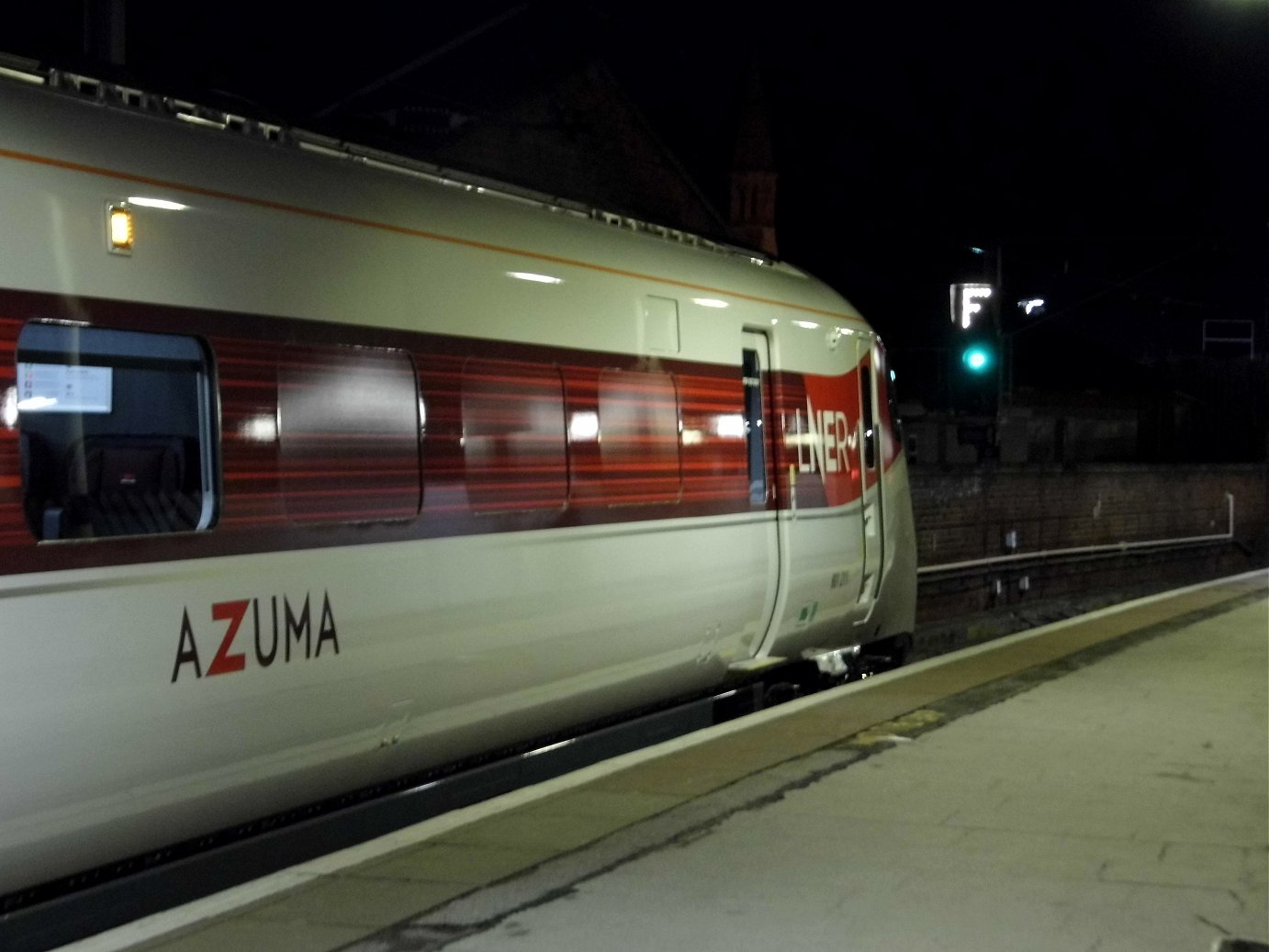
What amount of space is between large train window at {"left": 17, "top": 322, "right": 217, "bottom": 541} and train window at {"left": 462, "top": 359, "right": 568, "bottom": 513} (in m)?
1.64

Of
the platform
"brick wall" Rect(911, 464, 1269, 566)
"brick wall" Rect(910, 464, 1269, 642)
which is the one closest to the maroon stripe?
the platform

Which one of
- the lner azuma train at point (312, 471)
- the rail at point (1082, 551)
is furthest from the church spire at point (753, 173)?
the lner azuma train at point (312, 471)

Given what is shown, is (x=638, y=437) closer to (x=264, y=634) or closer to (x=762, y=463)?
(x=762, y=463)

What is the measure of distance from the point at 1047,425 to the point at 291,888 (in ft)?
166

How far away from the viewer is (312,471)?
6.42 metres

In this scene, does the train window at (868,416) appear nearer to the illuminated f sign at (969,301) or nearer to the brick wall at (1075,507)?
the illuminated f sign at (969,301)

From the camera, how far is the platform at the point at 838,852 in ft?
17.8

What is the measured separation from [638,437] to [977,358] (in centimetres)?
1168

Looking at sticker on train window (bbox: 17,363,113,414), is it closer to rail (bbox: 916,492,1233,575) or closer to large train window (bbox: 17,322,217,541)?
large train window (bbox: 17,322,217,541)

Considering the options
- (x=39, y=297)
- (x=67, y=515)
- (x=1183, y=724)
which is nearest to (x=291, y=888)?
(x=67, y=515)

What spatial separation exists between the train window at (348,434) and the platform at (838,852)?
1.41 meters

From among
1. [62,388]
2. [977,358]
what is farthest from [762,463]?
[977,358]

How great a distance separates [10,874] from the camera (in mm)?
5230

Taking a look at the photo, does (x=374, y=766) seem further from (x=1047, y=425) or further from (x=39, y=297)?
(x=1047, y=425)
